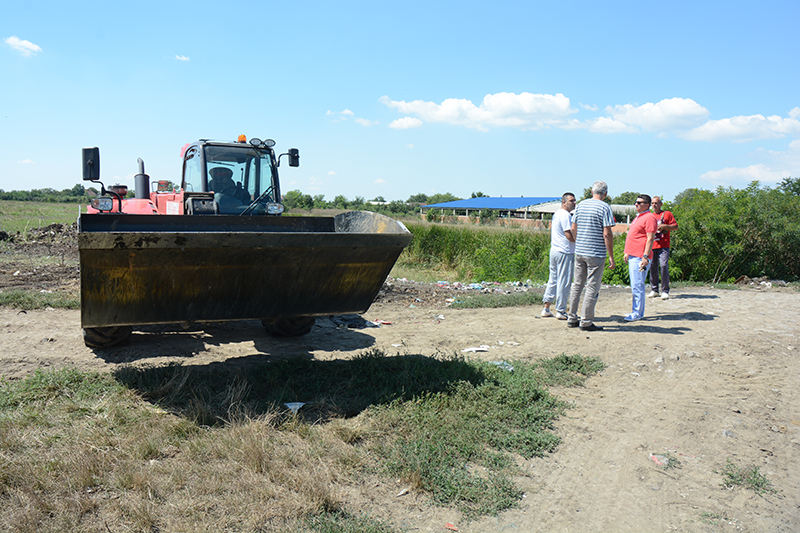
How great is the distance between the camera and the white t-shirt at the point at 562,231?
23.4 feet

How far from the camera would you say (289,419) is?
12.6ft

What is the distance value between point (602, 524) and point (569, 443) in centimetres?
94

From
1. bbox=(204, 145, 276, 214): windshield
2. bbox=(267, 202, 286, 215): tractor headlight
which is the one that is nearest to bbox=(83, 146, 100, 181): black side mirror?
bbox=(204, 145, 276, 214): windshield

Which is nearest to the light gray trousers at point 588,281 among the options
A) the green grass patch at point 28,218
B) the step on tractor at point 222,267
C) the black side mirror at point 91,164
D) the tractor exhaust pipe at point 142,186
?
the step on tractor at point 222,267

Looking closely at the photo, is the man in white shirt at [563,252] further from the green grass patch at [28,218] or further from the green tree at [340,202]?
the green tree at [340,202]

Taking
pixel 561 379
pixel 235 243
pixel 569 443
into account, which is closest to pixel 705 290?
pixel 561 379

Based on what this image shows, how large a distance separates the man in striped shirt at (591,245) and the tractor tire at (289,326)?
11.2ft

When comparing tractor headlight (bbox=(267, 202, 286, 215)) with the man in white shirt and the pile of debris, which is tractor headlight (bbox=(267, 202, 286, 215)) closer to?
the man in white shirt

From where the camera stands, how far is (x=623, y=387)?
4.99 metres

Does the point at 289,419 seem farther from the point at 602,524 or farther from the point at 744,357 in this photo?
the point at 744,357

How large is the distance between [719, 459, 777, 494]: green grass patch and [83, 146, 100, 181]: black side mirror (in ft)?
20.4

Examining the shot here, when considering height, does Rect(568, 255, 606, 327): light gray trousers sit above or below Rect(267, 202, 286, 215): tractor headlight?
below

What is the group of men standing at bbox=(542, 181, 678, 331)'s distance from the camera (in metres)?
6.51

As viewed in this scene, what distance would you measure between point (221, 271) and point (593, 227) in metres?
4.50
